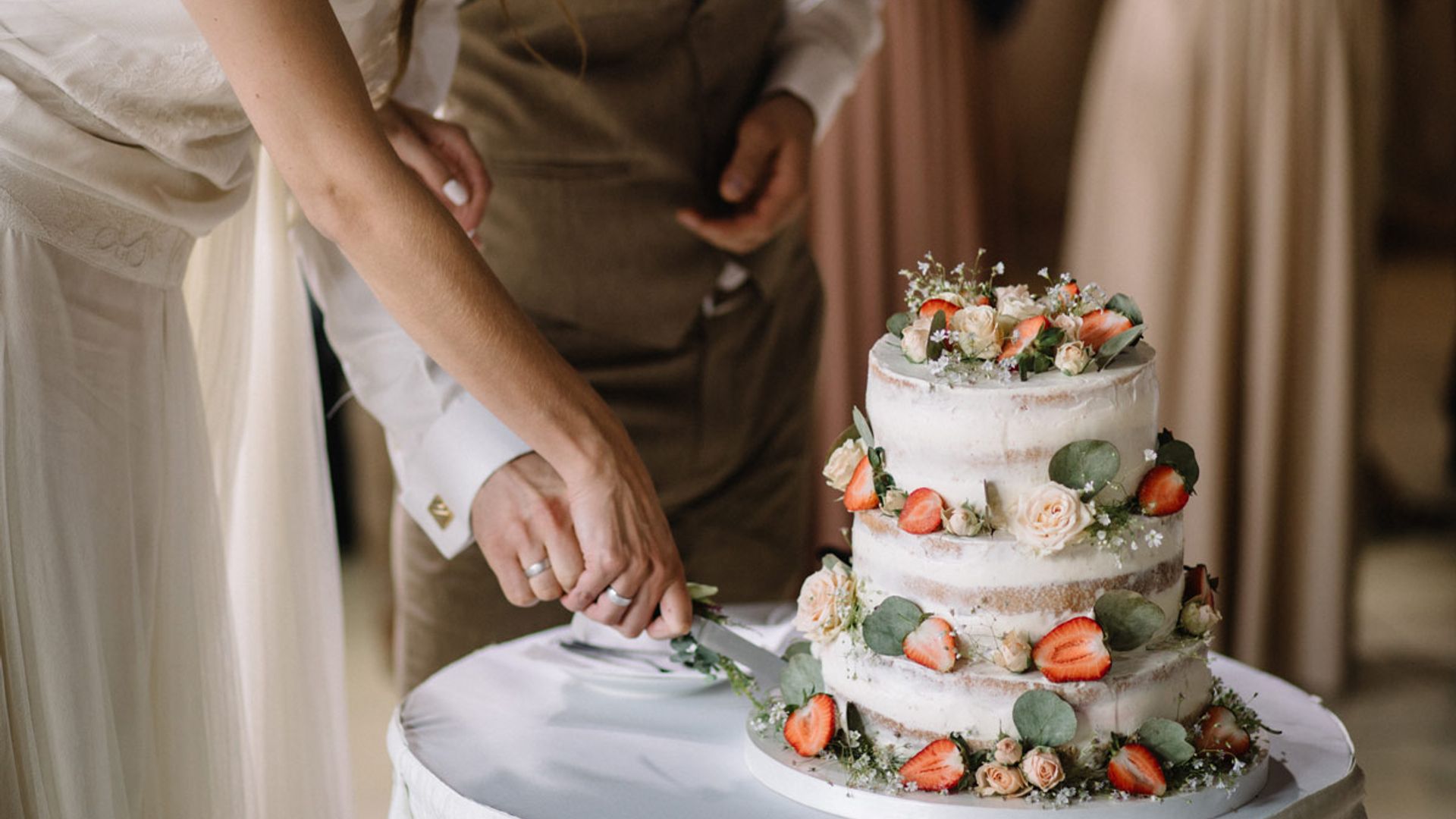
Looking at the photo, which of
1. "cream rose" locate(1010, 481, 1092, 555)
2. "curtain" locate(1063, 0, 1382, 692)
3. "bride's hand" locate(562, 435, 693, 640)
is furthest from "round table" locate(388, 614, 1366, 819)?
"curtain" locate(1063, 0, 1382, 692)

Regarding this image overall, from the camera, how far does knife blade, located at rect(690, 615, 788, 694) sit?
1542 mm

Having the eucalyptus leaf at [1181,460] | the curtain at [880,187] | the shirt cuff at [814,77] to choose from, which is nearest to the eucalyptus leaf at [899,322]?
the eucalyptus leaf at [1181,460]

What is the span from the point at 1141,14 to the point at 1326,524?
4.05 feet

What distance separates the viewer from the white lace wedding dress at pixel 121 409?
137 centimetres

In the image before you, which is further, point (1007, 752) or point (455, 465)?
point (455, 465)

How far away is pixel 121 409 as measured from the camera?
1.49 metres

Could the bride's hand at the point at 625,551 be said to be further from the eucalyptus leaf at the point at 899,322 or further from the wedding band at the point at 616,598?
the eucalyptus leaf at the point at 899,322

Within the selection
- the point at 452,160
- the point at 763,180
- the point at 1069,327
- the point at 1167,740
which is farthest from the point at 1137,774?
the point at 763,180

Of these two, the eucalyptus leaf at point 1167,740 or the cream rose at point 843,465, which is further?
the cream rose at point 843,465

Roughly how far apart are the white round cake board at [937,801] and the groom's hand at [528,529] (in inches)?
10.9

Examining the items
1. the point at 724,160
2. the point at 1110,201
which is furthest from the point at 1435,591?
the point at 724,160

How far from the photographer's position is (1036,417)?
1.26 meters

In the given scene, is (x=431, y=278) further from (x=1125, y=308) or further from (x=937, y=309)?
(x=1125, y=308)

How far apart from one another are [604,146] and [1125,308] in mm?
1023
